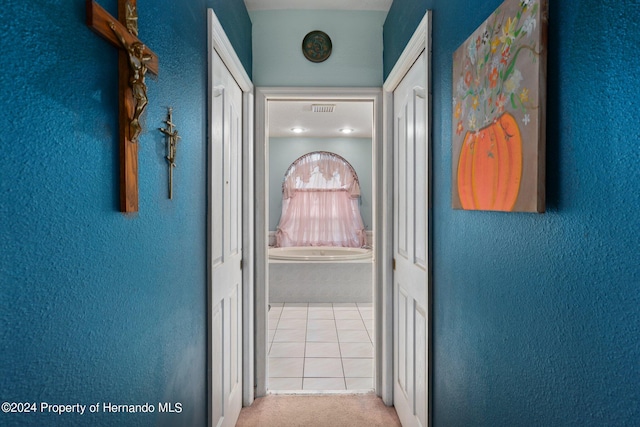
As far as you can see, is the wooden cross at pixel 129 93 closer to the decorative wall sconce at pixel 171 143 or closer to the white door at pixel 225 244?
the decorative wall sconce at pixel 171 143

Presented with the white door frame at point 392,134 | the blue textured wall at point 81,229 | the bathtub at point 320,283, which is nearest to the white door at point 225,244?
the blue textured wall at point 81,229

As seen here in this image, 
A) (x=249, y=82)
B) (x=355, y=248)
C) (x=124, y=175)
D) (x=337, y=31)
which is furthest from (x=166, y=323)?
(x=355, y=248)

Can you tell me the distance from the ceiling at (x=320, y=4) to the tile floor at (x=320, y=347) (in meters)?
2.52

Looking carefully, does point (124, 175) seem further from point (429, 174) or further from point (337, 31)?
point (337, 31)

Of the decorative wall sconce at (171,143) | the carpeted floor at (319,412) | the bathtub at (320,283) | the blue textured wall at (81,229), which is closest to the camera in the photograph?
the blue textured wall at (81,229)

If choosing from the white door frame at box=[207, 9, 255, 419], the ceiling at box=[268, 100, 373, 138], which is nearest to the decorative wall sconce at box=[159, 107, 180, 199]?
the white door frame at box=[207, 9, 255, 419]

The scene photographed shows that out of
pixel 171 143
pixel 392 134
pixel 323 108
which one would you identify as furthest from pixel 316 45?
pixel 323 108

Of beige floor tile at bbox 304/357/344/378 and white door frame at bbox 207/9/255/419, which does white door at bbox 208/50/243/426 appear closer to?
white door frame at bbox 207/9/255/419

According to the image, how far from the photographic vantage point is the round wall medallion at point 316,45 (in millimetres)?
2691

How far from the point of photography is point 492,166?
3.63 feet

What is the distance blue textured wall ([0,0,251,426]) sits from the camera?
2.08ft

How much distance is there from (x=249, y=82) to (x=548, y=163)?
2.02 metres

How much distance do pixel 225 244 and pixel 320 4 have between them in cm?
161

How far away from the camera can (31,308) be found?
662mm
